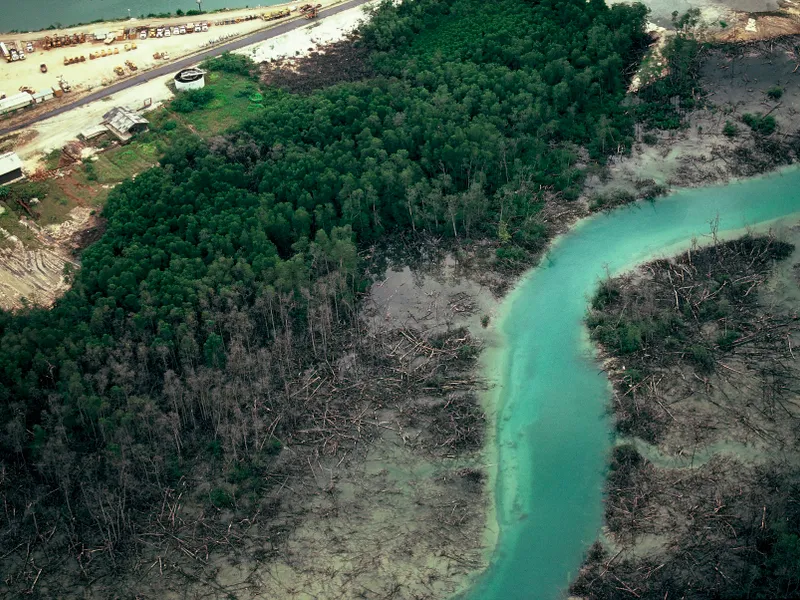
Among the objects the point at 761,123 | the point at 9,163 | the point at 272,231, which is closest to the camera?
the point at 272,231

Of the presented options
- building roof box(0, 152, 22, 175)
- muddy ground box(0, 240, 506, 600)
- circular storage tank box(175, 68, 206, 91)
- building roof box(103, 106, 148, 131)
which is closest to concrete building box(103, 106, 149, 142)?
building roof box(103, 106, 148, 131)

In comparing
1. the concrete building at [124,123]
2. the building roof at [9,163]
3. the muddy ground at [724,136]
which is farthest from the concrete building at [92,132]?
the muddy ground at [724,136]

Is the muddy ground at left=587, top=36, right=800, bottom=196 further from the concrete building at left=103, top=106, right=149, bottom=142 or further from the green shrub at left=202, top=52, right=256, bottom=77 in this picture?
the concrete building at left=103, top=106, right=149, bottom=142

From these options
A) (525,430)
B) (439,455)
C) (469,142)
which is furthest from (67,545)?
(469,142)

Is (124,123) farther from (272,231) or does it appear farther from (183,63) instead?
(272,231)

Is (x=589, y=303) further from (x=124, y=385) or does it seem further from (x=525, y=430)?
(x=124, y=385)

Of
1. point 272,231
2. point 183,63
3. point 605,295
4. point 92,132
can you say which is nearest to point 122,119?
point 92,132

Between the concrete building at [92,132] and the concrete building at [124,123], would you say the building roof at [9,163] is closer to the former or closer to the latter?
the concrete building at [92,132]
